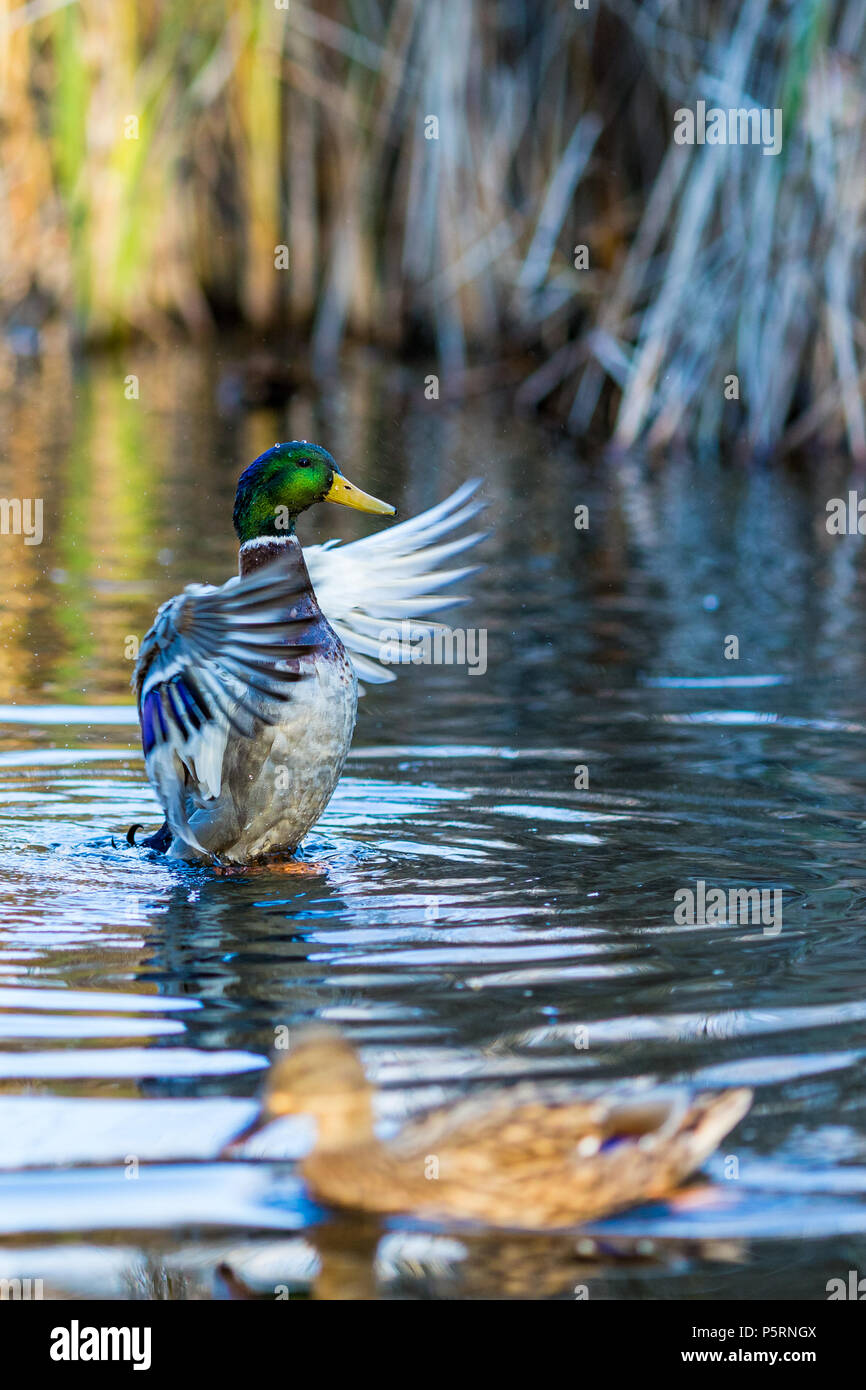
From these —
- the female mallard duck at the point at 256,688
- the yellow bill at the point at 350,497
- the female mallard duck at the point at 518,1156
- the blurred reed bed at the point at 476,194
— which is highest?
the blurred reed bed at the point at 476,194

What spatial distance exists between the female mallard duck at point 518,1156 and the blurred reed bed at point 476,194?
788 cm

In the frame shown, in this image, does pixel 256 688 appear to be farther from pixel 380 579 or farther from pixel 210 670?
pixel 380 579

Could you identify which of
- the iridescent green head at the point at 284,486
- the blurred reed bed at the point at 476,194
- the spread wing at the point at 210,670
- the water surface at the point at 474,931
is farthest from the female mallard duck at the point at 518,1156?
the blurred reed bed at the point at 476,194

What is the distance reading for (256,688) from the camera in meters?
4.89

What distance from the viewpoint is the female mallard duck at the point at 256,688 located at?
4.67m

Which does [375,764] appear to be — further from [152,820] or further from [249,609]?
[249,609]

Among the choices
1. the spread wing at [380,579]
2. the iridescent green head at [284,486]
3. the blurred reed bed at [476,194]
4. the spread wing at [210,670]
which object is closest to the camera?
the spread wing at [210,670]

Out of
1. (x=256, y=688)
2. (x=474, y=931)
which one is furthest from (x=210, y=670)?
(x=474, y=931)

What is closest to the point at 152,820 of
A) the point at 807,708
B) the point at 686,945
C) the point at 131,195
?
the point at 686,945

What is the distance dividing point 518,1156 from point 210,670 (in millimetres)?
1979

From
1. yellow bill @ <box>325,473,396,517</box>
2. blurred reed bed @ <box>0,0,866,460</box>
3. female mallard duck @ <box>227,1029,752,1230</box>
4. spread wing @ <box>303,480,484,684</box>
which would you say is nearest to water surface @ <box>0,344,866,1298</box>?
female mallard duck @ <box>227,1029,752,1230</box>

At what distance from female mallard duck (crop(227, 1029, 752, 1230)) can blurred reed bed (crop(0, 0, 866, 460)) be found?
25.8 ft

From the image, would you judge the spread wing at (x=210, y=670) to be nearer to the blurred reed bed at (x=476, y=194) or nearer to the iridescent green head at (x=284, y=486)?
the iridescent green head at (x=284, y=486)

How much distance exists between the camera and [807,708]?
21.5ft
